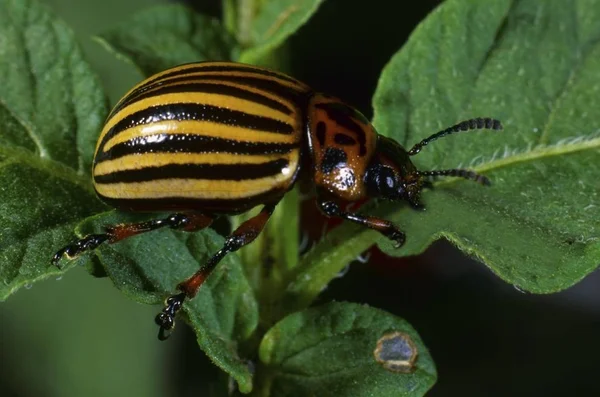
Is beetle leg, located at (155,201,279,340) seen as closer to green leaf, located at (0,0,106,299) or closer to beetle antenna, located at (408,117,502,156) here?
green leaf, located at (0,0,106,299)

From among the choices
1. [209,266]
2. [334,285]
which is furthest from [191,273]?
[334,285]

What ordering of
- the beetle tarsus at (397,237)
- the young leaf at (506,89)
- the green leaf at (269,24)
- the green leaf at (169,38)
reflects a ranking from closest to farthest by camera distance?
the beetle tarsus at (397,237), the young leaf at (506,89), the green leaf at (269,24), the green leaf at (169,38)

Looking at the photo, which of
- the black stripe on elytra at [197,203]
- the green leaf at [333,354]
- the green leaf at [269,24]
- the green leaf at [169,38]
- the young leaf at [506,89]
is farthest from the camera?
the green leaf at [169,38]

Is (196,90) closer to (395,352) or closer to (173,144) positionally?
(173,144)

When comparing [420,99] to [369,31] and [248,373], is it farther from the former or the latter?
[369,31]

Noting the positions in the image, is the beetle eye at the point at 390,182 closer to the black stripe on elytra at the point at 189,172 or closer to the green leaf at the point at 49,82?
the black stripe on elytra at the point at 189,172

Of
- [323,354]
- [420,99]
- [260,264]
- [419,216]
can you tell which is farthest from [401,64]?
[323,354]

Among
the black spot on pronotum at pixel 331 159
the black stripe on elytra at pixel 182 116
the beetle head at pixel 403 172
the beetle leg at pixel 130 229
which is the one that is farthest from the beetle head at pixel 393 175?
the beetle leg at pixel 130 229
